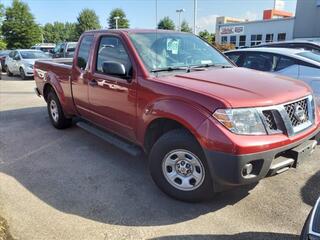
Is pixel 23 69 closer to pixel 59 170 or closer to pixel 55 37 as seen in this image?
pixel 59 170

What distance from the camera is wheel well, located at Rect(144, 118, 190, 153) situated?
12.1ft

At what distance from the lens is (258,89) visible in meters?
3.36

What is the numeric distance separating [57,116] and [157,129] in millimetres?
3227

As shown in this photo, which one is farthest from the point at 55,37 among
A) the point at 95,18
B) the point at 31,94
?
the point at 31,94

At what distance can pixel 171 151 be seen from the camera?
3.54m

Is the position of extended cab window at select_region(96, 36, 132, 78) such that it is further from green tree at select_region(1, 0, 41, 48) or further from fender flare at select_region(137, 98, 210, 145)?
green tree at select_region(1, 0, 41, 48)

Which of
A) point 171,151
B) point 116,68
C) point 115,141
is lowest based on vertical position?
point 115,141

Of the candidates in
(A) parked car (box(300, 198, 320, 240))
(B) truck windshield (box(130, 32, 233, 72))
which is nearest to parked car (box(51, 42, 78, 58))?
(B) truck windshield (box(130, 32, 233, 72))

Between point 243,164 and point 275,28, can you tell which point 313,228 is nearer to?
point 243,164

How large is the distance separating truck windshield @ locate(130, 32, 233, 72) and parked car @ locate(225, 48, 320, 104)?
181 cm

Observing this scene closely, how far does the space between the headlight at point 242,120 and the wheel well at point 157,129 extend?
64 centimetres

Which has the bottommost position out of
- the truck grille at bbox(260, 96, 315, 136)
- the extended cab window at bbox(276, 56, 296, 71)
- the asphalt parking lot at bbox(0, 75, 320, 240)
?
the asphalt parking lot at bbox(0, 75, 320, 240)

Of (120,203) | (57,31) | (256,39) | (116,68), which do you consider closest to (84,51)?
(116,68)

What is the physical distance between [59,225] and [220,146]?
1767 mm
